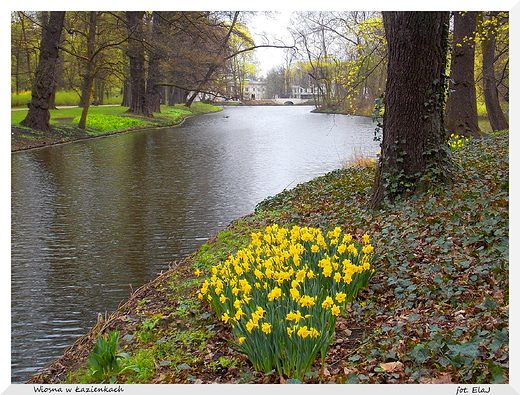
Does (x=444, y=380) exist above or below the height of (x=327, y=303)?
below

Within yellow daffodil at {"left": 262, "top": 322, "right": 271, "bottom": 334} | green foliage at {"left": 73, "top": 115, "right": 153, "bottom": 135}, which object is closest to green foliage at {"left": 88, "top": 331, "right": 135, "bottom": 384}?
yellow daffodil at {"left": 262, "top": 322, "right": 271, "bottom": 334}

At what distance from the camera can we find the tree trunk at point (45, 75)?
19906 millimetres

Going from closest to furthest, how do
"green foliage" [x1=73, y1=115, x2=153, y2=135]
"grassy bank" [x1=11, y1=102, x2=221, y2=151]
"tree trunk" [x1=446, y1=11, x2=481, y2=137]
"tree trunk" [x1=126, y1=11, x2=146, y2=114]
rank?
"tree trunk" [x1=446, y1=11, x2=481, y2=137], "grassy bank" [x1=11, y1=102, x2=221, y2=151], "tree trunk" [x1=126, y1=11, x2=146, y2=114], "green foliage" [x1=73, y1=115, x2=153, y2=135]

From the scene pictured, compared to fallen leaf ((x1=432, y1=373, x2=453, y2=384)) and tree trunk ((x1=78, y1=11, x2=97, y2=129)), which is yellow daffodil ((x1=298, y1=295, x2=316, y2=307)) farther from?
tree trunk ((x1=78, y1=11, x2=97, y2=129))

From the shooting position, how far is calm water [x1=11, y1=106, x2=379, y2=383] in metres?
5.65

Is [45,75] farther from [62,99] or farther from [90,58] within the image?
[62,99]

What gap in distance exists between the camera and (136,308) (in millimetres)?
5281

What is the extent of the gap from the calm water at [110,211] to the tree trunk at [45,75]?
180 cm

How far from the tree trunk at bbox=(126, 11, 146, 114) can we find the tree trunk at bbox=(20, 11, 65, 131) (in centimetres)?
281

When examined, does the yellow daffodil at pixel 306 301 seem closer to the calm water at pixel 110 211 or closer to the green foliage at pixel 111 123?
the calm water at pixel 110 211

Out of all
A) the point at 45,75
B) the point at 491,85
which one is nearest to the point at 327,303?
the point at 491,85

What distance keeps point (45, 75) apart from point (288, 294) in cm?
1906

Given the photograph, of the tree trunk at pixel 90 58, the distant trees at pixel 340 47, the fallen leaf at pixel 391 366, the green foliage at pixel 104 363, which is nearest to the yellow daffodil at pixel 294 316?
the fallen leaf at pixel 391 366

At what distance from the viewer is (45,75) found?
20.2 metres
